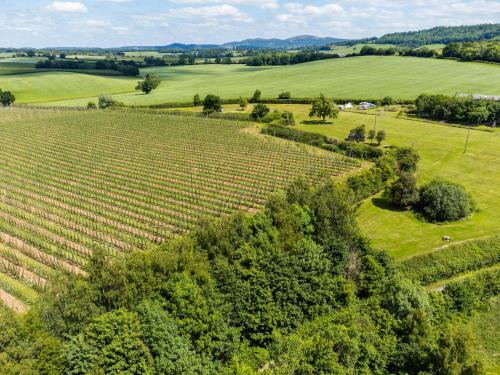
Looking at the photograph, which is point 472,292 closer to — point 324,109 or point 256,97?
point 324,109

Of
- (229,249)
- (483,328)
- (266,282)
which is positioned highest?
(229,249)

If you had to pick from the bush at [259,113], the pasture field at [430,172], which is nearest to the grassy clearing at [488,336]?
the pasture field at [430,172]

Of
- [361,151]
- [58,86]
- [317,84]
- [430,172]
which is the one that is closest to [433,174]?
[430,172]

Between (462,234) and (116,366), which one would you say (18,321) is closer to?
(116,366)

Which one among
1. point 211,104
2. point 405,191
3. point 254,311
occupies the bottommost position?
point 254,311

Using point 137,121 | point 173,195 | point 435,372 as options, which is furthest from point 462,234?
point 137,121
